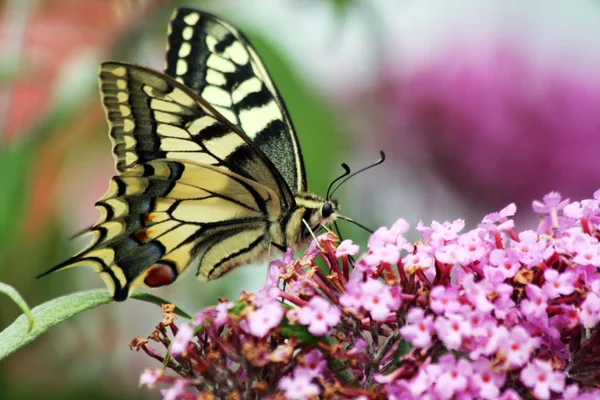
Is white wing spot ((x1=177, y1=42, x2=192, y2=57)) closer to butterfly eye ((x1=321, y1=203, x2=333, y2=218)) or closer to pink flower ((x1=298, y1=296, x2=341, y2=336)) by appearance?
butterfly eye ((x1=321, y1=203, x2=333, y2=218))

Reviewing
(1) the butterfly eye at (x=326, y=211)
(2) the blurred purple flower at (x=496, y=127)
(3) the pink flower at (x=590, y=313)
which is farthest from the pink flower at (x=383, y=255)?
(2) the blurred purple flower at (x=496, y=127)

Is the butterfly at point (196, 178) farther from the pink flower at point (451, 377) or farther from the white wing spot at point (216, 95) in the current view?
the pink flower at point (451, 377)

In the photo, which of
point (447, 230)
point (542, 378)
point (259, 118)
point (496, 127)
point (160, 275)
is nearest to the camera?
point (542, 378)

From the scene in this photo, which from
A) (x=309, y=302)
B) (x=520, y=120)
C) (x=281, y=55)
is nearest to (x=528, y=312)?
(x=309, y=302)

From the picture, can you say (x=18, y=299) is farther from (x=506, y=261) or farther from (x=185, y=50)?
(x=185, y=50)

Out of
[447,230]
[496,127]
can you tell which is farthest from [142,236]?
[496,127]
